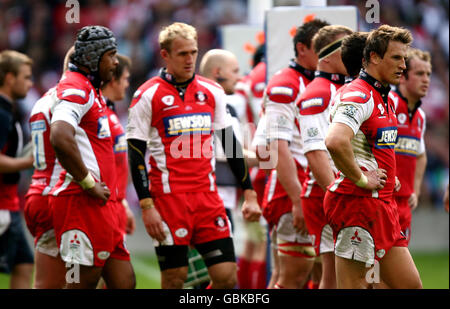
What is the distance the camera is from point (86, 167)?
5328 millimetres

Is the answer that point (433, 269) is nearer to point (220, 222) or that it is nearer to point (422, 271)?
point (422, 271)

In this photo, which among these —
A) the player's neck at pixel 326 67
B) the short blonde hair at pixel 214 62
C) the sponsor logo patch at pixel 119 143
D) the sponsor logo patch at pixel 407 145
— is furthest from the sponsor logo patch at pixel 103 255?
the sponsor logo patch at pixel 407 145

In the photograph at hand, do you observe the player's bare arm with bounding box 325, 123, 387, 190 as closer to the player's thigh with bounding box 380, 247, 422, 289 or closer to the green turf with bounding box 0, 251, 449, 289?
the player's thigh with bounding box 380, 247, 422, 289

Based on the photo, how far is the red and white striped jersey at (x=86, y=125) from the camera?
528 cm

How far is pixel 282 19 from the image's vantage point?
7.34 metres

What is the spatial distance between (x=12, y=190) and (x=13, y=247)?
1.79 feet

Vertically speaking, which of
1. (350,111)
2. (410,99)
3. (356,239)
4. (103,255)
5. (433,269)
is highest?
(350,111)

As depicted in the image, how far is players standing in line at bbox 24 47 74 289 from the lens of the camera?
570 cm

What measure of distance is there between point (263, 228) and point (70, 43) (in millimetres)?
7920

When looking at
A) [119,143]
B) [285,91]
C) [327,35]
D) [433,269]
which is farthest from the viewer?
[433,269]

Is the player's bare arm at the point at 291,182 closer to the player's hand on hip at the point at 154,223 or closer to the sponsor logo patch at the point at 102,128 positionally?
the player's hand on hip at the point at 154,223

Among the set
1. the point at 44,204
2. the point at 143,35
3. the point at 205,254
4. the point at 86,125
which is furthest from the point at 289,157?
the point at 143,35

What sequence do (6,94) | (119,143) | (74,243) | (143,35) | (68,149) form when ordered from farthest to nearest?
(143,35) → (6,94) → (119,143) → (74,243) → (68,149)

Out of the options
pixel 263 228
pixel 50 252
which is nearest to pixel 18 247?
pixel 50 252
